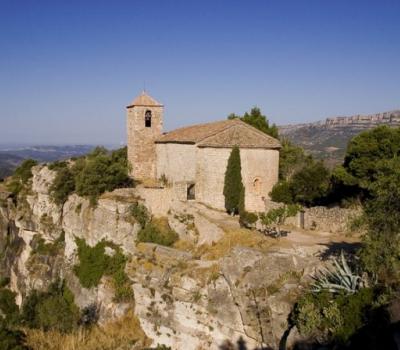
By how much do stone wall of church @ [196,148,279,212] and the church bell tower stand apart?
311 inches

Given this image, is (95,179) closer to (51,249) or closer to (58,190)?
(58,190)

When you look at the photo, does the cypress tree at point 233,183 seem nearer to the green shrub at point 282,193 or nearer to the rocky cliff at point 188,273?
the rocky cliff at point 188,273

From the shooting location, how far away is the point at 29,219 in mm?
34844

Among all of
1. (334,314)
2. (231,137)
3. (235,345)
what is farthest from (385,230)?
(231,137)

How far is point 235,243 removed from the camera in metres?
19.3

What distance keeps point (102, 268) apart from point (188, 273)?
8303 millimetres

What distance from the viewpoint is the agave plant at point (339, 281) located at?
42.7ft

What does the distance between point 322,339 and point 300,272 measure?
3.69 meters

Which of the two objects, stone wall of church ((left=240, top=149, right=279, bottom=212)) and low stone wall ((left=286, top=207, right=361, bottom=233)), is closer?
low stone wall ((left=286, top=207, right=361, bottom=233))

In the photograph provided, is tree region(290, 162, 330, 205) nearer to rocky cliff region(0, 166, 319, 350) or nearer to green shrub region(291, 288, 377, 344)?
rocky cliff region(0, 166, 319, 350)

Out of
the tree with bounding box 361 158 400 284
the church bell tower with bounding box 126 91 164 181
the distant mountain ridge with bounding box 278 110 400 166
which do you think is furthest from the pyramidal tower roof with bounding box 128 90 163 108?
the distant mountain ridge with bounding box 278 110 400 166

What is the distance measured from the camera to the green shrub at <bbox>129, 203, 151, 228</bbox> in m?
25.0

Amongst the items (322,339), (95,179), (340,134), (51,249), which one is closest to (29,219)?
(51,249)

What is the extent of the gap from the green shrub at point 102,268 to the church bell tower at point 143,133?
854 centimetres
